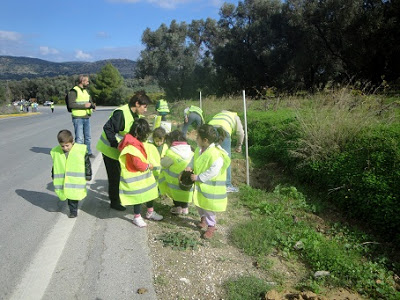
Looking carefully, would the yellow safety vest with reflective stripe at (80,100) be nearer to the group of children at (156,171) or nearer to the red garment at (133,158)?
the group of children at (156,171)

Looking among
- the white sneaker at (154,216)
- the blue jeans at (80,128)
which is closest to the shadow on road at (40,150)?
the blue jeans at (80,128)

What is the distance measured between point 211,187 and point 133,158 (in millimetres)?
1025

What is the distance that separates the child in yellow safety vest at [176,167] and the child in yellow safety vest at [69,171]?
3.61 feet

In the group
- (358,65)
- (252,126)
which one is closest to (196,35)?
(358,65)

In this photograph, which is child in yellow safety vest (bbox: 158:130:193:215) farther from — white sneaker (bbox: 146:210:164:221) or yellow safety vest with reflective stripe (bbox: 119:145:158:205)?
yellow safety vest with reflective stripe (bbox: 119:145:158:205)

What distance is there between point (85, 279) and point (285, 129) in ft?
19.1

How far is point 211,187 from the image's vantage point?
3.77 m

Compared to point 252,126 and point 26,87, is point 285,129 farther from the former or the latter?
point 26,87

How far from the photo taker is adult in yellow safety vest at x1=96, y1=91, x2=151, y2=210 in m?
4.18

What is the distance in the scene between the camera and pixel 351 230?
416 centimetres

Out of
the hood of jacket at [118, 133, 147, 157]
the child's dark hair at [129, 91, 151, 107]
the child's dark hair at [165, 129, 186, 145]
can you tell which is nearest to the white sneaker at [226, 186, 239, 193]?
the child's dark hair at [165, 129, 186, 145]

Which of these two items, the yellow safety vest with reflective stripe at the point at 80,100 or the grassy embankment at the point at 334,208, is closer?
the grassy embankment at the point at 334,208

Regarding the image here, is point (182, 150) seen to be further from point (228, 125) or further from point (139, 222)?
point (228, 125)

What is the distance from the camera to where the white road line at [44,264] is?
271 cm
